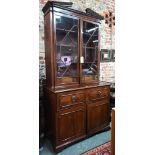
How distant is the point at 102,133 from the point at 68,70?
127 cm

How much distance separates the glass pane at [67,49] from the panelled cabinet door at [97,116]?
1.81 ft

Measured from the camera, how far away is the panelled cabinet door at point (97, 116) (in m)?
2.69

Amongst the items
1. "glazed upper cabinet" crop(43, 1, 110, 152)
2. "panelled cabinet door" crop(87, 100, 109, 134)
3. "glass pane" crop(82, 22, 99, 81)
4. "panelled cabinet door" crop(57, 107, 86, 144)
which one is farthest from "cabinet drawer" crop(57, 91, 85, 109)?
"glass pane" crop(82, 22, 99, 81)

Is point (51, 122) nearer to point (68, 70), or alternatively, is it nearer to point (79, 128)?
point (79, 128)

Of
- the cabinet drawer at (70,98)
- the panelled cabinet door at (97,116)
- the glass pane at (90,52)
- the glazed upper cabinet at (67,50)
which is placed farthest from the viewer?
the glass pane at (90,52)

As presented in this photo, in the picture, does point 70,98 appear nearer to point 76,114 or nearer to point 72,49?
point 76,114

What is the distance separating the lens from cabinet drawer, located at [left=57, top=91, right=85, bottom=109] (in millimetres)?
2297

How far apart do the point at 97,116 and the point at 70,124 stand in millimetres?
579

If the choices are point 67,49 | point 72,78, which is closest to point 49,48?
point 67,49

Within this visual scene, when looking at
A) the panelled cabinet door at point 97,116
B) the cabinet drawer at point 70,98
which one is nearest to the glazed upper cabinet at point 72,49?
the cabinet drawer at point 70,98

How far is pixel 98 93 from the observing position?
110 inches

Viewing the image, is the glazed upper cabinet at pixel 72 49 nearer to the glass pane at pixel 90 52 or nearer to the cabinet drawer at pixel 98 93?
the glass pane at pixel 90 52

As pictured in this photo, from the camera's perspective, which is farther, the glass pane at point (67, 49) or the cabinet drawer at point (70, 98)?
the glass pane at point (67, 49)
